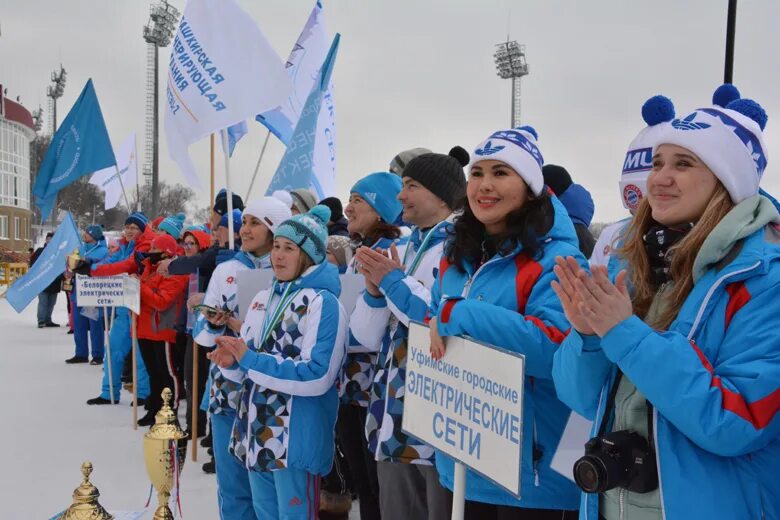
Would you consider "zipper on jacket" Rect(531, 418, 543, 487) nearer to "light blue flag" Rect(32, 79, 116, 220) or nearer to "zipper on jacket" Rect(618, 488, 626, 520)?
"zipper on jacket" Rect(618, 488, 626, 520)

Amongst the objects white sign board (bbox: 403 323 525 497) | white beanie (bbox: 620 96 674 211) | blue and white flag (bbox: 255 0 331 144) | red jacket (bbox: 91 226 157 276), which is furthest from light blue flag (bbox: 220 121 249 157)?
white sign board (bbox: 403 323 525 497)

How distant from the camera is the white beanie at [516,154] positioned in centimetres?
222

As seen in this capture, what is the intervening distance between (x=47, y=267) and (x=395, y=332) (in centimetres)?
675

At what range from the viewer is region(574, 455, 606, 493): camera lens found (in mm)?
1416

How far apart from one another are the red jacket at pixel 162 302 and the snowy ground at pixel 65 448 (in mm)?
981

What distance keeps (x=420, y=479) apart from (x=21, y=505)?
300 centimetres

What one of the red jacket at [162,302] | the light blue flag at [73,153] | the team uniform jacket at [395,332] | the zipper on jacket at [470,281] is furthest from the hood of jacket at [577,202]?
the light blue flag at [73,153]

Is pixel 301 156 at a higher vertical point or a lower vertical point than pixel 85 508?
higher

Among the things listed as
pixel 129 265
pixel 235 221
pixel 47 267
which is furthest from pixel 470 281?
pixel 47 267

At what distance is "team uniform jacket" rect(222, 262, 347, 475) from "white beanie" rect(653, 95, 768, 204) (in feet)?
6.23

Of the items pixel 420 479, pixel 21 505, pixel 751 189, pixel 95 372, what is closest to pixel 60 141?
pixel 95 372

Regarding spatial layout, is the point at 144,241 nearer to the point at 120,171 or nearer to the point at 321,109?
the point at 321,109

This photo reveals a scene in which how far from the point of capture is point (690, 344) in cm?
137

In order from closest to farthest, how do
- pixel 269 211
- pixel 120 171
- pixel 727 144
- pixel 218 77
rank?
pixel 727 144, pixel 269 211, pixel 218 77, pixel 120 171
